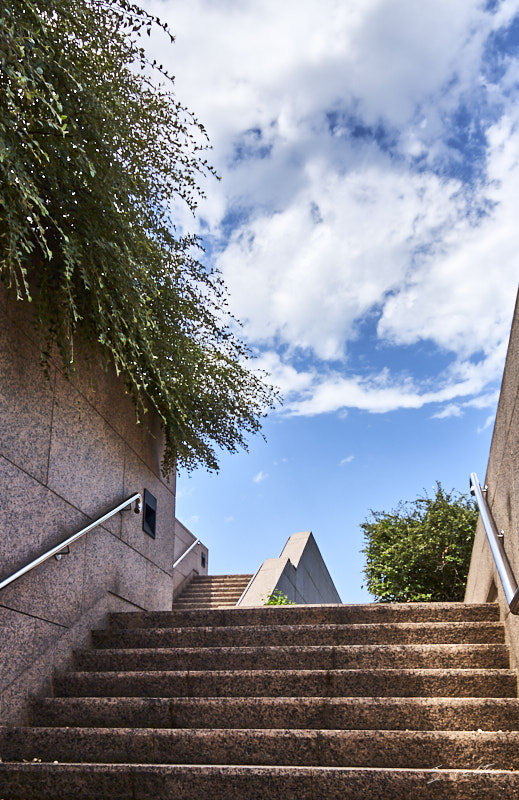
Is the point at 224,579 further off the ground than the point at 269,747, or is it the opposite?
the point at 224,579

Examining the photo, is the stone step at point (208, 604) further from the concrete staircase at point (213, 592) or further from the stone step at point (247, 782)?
the stone step at point (247, 782)

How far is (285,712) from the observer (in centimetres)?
354

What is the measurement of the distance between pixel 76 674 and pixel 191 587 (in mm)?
9121

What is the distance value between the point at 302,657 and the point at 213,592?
339 inches

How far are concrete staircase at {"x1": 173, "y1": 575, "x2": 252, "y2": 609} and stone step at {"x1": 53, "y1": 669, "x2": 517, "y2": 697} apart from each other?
7306mm

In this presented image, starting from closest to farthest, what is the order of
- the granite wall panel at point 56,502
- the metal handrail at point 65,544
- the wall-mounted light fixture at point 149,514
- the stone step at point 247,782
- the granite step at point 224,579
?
the stone step at point 247,782, the metal handrail at point 65,544, the granite wall panel at point 56,502, the wall-mounted light fixture at point 149,514, the granite step at point 224,579

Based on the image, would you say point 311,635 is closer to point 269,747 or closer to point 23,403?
point 269,747

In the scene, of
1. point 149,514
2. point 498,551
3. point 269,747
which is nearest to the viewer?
point 269,747

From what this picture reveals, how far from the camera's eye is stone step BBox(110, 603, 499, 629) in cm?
461

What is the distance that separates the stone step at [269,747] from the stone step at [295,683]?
49cm

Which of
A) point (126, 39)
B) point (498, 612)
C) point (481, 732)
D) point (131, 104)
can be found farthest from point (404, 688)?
point (126, 39)

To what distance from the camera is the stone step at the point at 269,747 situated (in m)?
3.13

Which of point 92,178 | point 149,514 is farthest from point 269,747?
point 149,514

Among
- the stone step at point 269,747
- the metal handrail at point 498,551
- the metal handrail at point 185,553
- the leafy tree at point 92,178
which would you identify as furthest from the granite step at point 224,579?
the stone step at point 269,747
